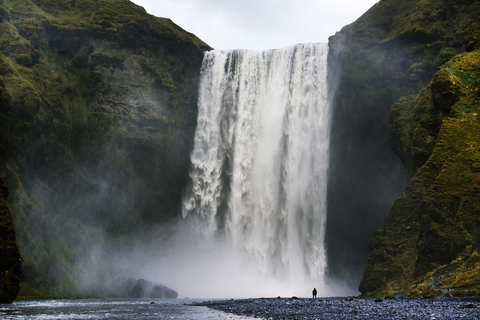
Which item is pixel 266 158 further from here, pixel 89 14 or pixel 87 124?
pixel 89 14

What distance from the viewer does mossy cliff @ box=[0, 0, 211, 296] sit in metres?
35.2

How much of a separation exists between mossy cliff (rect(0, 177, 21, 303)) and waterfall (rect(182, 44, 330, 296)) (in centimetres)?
2505

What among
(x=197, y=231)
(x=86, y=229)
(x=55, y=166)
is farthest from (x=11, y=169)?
(x=197, y=231)

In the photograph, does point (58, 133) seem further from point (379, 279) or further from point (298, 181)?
point (379, 279)

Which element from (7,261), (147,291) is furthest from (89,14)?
(7,261)

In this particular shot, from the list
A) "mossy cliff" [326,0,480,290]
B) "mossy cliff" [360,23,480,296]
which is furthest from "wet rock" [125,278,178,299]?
Result: "mossy cliff" [360,23,480,296]

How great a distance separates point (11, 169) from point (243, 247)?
21.4 m

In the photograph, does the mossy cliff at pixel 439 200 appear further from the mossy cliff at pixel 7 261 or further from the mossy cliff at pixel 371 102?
the mossy cliff at pixel 7 261

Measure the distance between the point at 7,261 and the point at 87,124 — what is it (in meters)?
27.2

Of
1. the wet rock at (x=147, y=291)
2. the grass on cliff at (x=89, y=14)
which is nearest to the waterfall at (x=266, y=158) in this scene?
the grass on cliff at (x=89, y=14)

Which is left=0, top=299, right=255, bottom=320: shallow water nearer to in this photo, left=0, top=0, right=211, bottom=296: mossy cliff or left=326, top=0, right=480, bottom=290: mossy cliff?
left=0, top=0, right=211, bottom=296: mossy cliff

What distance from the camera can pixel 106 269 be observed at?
40031mm

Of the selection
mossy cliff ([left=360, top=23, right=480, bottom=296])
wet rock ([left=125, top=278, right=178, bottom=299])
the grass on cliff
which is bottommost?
wet rock ([left=125, top=278, right=178, bottom=299])

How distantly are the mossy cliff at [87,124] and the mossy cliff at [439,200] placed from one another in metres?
24.1
